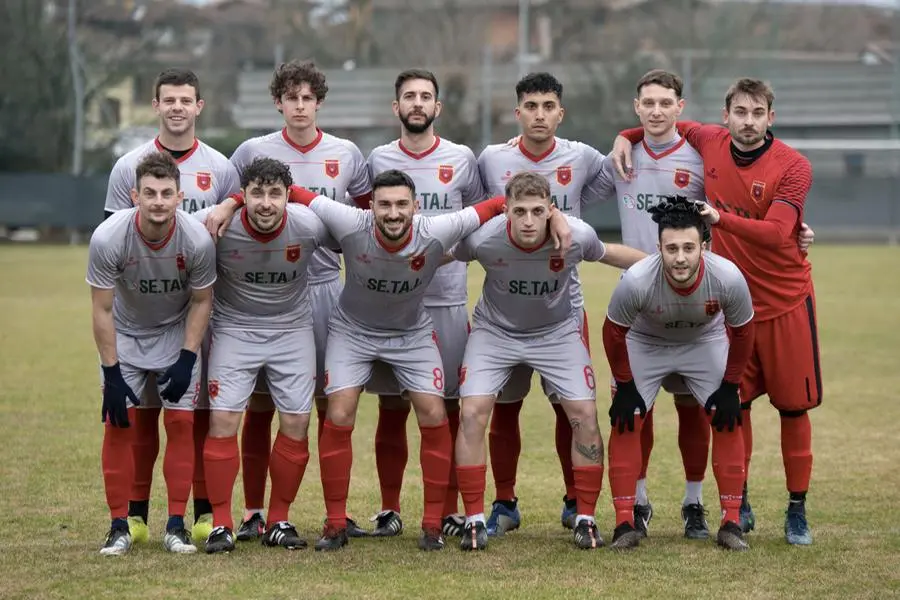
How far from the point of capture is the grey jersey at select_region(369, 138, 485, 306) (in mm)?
7066

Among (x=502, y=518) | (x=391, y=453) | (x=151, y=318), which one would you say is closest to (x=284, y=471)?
(x=391, y=453)

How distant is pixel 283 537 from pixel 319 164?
6.47 feet

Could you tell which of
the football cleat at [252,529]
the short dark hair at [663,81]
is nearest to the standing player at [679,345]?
the short dark hair at [663,81]

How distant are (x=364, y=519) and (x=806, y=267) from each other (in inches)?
106

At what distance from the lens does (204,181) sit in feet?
22.5

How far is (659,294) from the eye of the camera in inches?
249

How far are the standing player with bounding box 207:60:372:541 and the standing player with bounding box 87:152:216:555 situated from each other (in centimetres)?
52

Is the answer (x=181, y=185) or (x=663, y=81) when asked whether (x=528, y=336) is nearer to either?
(x=663, y=81)

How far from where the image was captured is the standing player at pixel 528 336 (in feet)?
20.9

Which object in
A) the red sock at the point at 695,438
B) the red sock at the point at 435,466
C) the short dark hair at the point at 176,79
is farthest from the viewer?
the red sock at the point at 695,438

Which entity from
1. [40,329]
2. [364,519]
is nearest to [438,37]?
[40,329]

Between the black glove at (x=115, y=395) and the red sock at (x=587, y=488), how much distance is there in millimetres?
2169

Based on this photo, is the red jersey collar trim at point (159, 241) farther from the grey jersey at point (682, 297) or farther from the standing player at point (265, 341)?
the grey jersey at point (682, 297)

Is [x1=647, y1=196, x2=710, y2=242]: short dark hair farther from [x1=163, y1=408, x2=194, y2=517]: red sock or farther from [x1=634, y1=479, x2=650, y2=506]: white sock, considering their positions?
[x1=163, y1=408, x2=194, y2=517]: red sock
